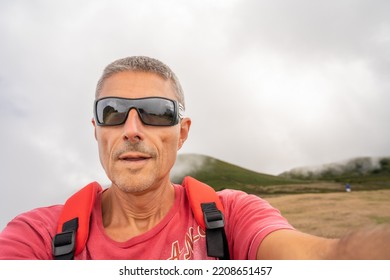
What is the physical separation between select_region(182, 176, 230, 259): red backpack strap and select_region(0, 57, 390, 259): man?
0.42 ft

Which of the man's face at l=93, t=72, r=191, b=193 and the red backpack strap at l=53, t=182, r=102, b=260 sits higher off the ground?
the man's face at l=93, t=72, r=191, b=193

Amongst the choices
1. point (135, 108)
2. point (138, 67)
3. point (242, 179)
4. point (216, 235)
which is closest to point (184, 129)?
point (135, 108)

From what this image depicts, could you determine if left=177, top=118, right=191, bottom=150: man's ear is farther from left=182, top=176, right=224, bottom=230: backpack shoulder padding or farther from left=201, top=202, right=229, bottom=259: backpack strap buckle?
left=201, top=202, right=229, bottom=259: backpack strap buckle

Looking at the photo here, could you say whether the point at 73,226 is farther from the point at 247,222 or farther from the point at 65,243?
the point at 247,222

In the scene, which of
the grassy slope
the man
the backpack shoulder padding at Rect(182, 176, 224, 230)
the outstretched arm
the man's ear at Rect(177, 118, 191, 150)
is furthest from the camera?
the grassy slope

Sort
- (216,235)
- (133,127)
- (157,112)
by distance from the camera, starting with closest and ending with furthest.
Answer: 1. (216,235)
2. (133,127)
3. (157,112)

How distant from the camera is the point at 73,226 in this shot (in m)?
3.70

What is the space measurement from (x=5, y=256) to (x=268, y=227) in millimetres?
2670

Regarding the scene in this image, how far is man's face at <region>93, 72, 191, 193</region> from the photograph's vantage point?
4.04 m

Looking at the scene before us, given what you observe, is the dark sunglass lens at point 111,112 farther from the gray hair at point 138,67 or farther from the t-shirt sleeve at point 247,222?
the t-shirt sleeve at point 247,222

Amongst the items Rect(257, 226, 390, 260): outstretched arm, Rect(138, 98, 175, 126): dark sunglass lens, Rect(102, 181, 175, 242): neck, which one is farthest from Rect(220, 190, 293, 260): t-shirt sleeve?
Rect(138, 98, 175, 126): dark sunglass lens

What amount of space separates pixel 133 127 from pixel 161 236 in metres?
1.34

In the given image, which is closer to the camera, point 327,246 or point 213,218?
point 327,246
